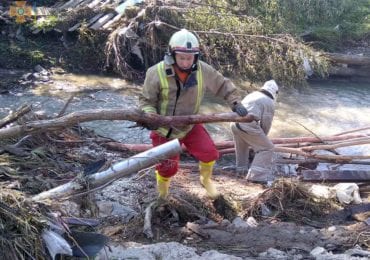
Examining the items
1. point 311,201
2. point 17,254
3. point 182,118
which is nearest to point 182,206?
point 182,118

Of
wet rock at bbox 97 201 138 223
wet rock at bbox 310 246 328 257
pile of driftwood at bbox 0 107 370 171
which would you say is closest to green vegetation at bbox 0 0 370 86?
pile of driftwood at bbox 0 107 370 171

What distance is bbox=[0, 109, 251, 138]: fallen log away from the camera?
3.89 m

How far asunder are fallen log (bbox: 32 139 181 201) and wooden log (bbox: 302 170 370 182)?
128 inches

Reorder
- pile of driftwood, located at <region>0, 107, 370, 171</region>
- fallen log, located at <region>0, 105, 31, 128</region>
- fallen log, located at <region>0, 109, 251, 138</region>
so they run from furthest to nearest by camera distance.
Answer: fallen log, located at <region>0, 105, 31, 128</region> < pile of driftwood, located at <region>0, 107, 370, 171</region> < fallen log, located at <region>0, 109, 251, 138</region>

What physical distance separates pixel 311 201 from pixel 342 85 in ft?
24.5

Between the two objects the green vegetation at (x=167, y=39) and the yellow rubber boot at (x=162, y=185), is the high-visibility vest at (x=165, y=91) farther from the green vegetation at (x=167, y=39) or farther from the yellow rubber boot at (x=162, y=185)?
A: the green vegetation at (x=167, y=39)

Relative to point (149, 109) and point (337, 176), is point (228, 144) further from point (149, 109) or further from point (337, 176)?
point (149, 109)

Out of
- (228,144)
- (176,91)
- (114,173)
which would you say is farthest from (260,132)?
(114,173)

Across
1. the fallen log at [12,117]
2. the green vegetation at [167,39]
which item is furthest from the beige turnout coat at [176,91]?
the green vegetation at [167,39]

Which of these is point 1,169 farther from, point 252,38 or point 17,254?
point 252,38

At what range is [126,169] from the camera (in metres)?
3.72

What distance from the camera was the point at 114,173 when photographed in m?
3.68

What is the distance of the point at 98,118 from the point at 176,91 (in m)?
1.10

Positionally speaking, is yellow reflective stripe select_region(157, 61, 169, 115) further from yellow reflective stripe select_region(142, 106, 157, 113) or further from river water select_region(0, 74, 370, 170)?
river water select_region(0, 74, 370, 170)
